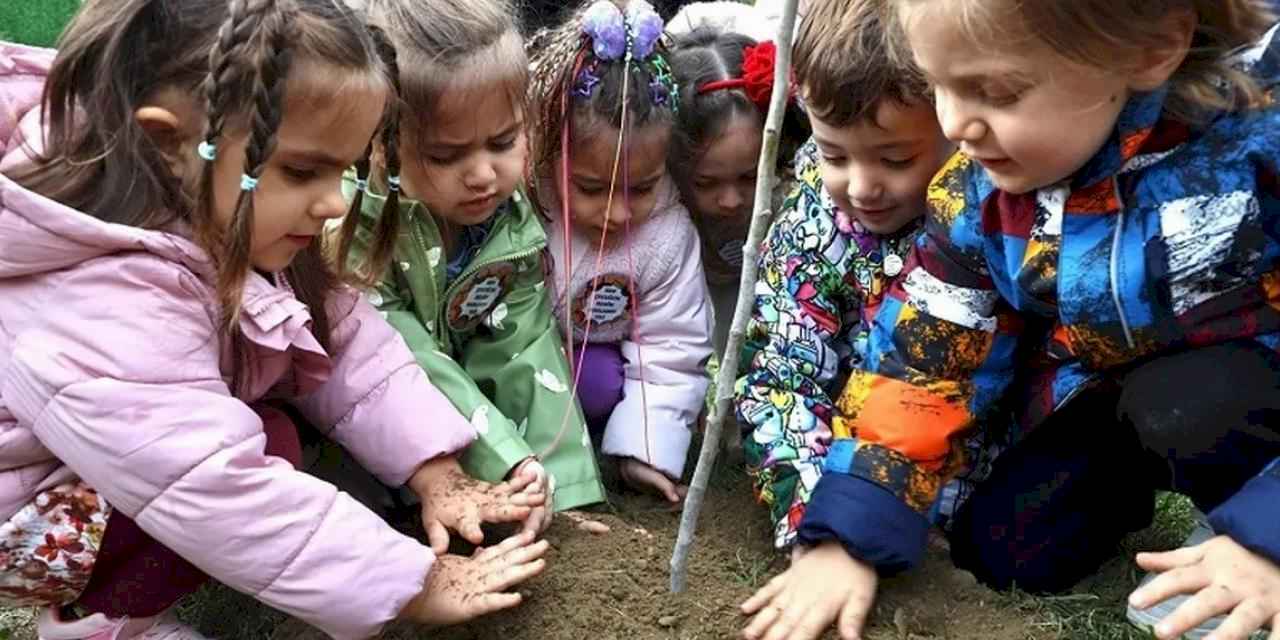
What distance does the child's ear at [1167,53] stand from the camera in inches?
63.2

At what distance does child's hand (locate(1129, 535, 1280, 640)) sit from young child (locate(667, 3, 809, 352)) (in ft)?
3.73

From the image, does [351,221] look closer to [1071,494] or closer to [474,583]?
[474,583]

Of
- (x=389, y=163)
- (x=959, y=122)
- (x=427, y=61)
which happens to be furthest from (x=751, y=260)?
(x=427, y=61)

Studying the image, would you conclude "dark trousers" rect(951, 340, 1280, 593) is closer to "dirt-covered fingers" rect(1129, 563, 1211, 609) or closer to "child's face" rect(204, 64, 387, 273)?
"dirt-covered fingers" rect(1129, 563, 1211, 609)

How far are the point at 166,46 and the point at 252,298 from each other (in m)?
0.35

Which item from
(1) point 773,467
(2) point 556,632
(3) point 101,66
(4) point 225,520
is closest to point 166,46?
(3) point 101,66

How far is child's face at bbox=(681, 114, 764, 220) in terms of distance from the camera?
2.52 m

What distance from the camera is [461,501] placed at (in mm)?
2031

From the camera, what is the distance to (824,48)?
2.06 m

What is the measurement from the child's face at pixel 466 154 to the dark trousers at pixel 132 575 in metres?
0.75

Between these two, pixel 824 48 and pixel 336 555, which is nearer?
pixel 336 555

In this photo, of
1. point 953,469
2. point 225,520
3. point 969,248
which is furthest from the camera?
point 953,469

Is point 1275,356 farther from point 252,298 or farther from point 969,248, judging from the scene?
point 252,298

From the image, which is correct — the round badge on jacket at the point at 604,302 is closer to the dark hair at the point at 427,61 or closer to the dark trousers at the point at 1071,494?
the dark hair at the point at 427,61
